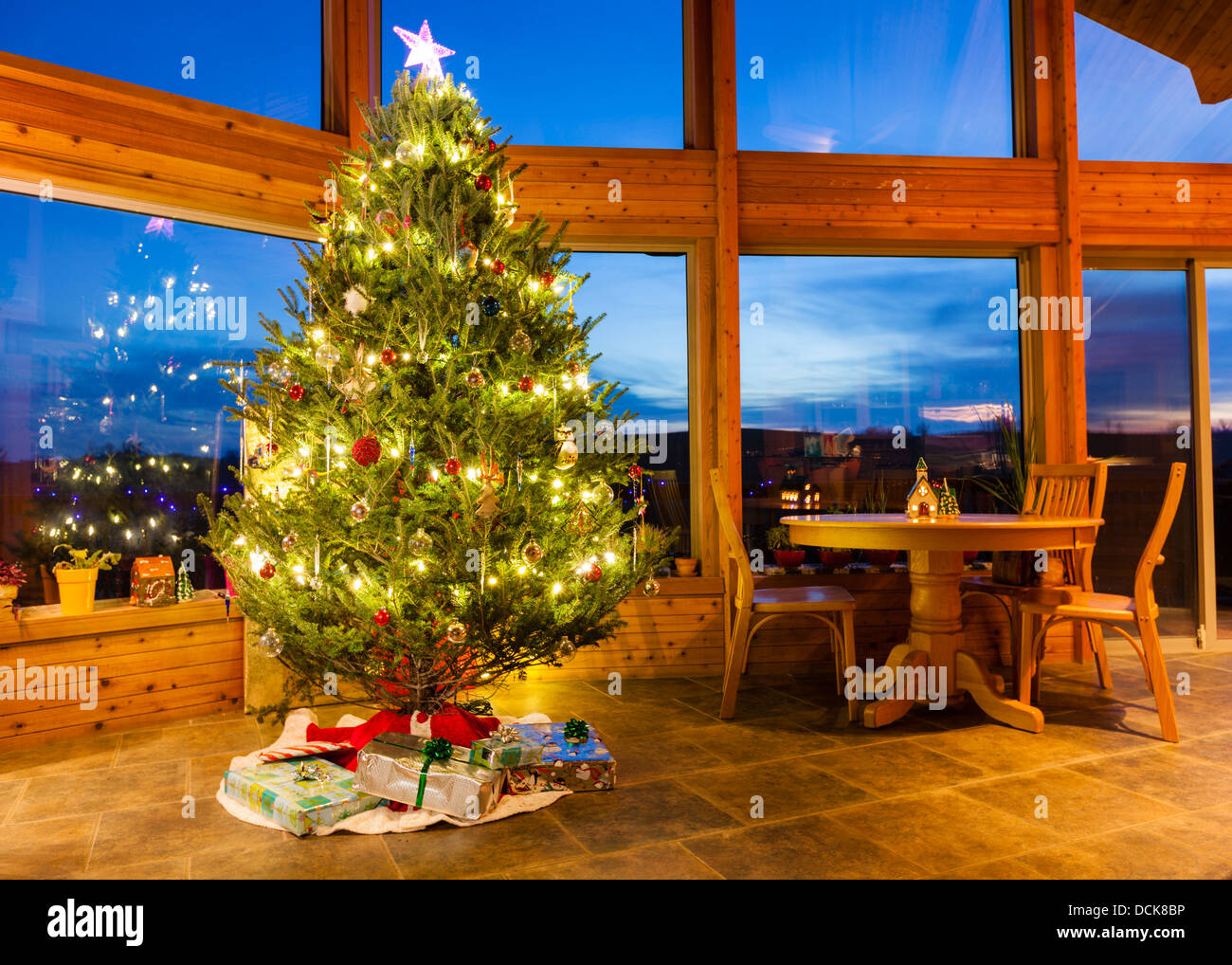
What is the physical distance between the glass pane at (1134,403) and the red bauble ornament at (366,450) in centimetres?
446

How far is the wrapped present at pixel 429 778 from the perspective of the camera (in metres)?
2.59

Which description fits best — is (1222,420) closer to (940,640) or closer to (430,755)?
(940,640)

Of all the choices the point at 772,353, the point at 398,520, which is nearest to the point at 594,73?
the point at 772,353

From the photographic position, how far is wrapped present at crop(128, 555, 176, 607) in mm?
3779

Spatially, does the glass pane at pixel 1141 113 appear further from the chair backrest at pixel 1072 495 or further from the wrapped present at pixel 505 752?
the wrapped present at pixel 505 752

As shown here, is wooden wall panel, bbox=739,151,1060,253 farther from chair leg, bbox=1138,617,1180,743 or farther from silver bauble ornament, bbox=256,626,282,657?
silver bauble ornament, bbox=256,626,282,657

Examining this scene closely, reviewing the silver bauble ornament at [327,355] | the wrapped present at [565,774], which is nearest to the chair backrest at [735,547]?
the wrapped present at [565,774]

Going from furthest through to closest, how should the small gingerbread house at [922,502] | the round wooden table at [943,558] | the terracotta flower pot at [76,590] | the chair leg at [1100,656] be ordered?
1. the chair leg at [1100,656]
2. the small gingerbread house at [922,502]
3. the terracotta flower pot at [76,590]
4. the round wooden table at [943,558]

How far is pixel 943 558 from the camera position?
3678mm

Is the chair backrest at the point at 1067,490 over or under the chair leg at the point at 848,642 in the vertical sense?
over

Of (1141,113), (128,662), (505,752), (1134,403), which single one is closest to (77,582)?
(128,662)

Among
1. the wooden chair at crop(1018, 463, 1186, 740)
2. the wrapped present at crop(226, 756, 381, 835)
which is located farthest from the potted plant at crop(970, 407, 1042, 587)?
the wrapped present at crop(226, 756, 381, 835)

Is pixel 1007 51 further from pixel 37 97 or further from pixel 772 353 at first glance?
pixel 37 97
